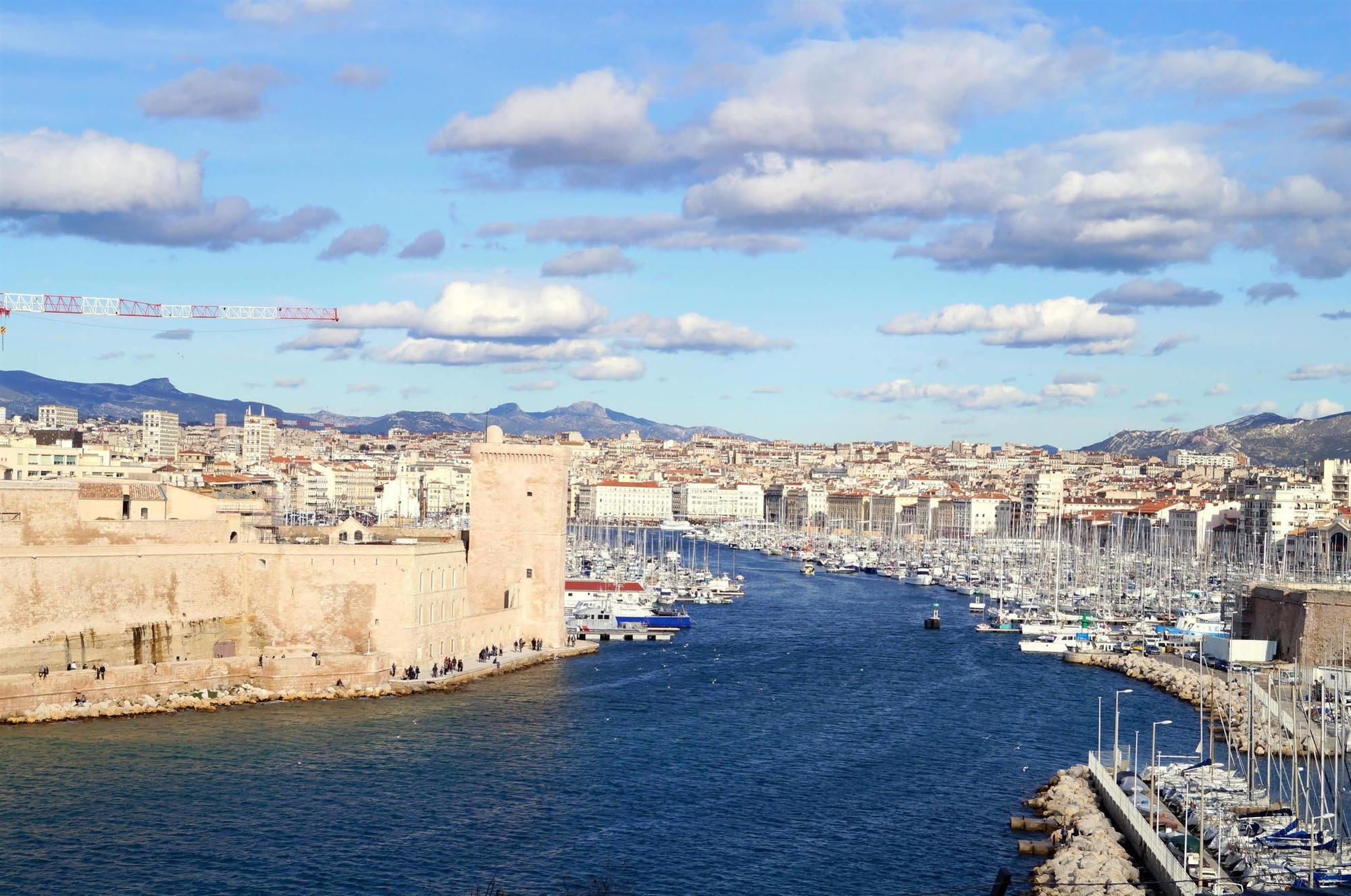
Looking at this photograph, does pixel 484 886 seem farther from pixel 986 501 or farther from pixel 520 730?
pixel 986 501

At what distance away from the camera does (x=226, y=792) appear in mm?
20000

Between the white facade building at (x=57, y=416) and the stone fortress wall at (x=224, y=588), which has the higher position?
the white facade building at (x=57, y=416)

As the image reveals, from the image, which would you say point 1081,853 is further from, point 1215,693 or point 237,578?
point 237,578

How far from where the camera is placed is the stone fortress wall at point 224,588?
25031 mm

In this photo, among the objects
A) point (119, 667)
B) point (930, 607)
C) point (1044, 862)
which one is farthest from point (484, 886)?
point (930, 607)

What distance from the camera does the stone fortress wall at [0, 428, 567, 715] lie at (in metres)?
25.0

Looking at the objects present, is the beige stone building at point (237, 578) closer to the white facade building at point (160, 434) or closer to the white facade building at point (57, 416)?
the white facade building at point (160, 434)

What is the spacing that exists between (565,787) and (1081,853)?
7383mm

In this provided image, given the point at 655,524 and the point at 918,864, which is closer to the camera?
the point at 918,864

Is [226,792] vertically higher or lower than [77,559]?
lower

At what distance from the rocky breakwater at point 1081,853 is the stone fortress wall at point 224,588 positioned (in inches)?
515

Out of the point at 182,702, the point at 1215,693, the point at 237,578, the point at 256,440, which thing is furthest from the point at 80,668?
the point at 256,440

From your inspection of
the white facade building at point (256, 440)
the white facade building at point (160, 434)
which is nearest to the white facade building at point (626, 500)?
the white facade building at point (256, 440)

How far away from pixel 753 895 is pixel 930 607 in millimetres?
39137
